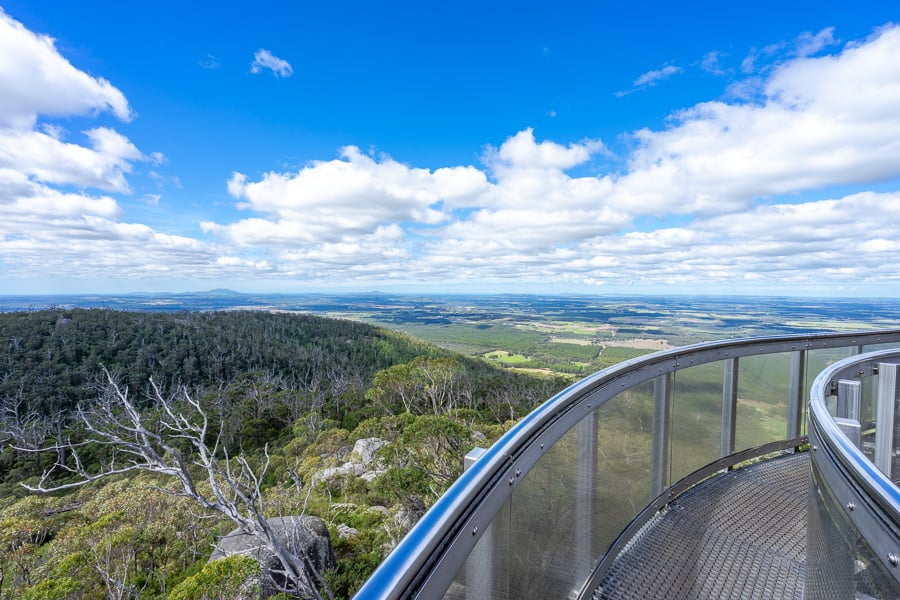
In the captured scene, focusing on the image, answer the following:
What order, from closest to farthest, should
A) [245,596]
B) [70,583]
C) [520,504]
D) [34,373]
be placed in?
[520,504] → [245,596] → [70,583] → [34,373]

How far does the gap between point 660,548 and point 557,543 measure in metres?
1.14

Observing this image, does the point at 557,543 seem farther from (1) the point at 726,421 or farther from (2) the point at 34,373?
(2) the point at 34,373

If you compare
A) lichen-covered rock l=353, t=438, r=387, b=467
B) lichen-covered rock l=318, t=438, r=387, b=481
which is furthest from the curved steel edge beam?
lichen-covered rock l=353, t=438, r=387, b=467

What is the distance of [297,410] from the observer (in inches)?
1610

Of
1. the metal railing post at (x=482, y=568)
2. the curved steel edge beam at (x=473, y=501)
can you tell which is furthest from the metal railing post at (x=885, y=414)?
the metal railing post at (x=482, y=568)

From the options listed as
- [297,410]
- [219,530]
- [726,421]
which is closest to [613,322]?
[297,410]

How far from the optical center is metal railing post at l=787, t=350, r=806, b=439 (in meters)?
3.81

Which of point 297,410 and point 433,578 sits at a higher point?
point 433,578

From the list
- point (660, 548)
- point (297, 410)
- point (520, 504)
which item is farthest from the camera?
point (297, 410)

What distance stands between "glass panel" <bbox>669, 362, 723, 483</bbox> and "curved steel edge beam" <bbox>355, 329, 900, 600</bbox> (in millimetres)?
950

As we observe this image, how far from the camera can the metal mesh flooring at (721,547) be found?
2.00m

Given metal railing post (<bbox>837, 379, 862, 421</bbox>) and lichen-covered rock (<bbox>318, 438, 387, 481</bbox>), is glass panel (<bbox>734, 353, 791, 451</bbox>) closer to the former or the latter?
metal railing post (<bbox>837, 379, 862, 421</bbox>)

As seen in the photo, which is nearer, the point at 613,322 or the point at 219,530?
the point at 219,530

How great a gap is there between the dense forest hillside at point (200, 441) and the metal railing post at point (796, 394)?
249 inches
